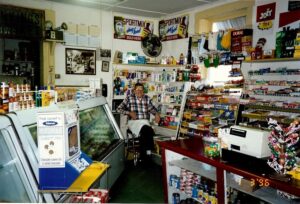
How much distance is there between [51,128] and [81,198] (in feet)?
2.12

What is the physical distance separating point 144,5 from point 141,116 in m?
2.39

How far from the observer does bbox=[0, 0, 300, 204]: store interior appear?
7.26 feet

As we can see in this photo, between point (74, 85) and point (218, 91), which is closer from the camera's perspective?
point (218, 91)

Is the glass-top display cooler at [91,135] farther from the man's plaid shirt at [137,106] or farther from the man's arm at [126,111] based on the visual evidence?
the man's plaid shirt at [137,106]

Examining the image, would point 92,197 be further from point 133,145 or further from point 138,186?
point 133,145

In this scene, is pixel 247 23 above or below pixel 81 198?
above

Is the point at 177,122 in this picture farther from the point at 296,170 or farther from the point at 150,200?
the point at 296,170

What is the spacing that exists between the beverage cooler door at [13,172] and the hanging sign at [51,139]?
0.84 ft

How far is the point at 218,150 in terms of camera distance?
109 inches

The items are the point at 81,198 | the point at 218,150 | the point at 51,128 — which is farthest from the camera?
the point at 218,150

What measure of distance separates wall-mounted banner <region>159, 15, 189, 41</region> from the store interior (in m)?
0.03

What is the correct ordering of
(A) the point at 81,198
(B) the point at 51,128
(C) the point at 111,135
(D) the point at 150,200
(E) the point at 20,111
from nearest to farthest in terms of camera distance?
1. (B) the point at 51,128
2. (A) the point at 81,198
3. (E) the point at 20,111
4. (D) the point at 150,200
5. (C) the point at 111,135

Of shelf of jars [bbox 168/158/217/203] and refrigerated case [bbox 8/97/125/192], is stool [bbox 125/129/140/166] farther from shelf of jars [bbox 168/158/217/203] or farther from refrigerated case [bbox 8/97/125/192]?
shelf of jars [bbox 168/158/217/203]

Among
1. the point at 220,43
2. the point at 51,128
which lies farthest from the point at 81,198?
the point at 220,43
